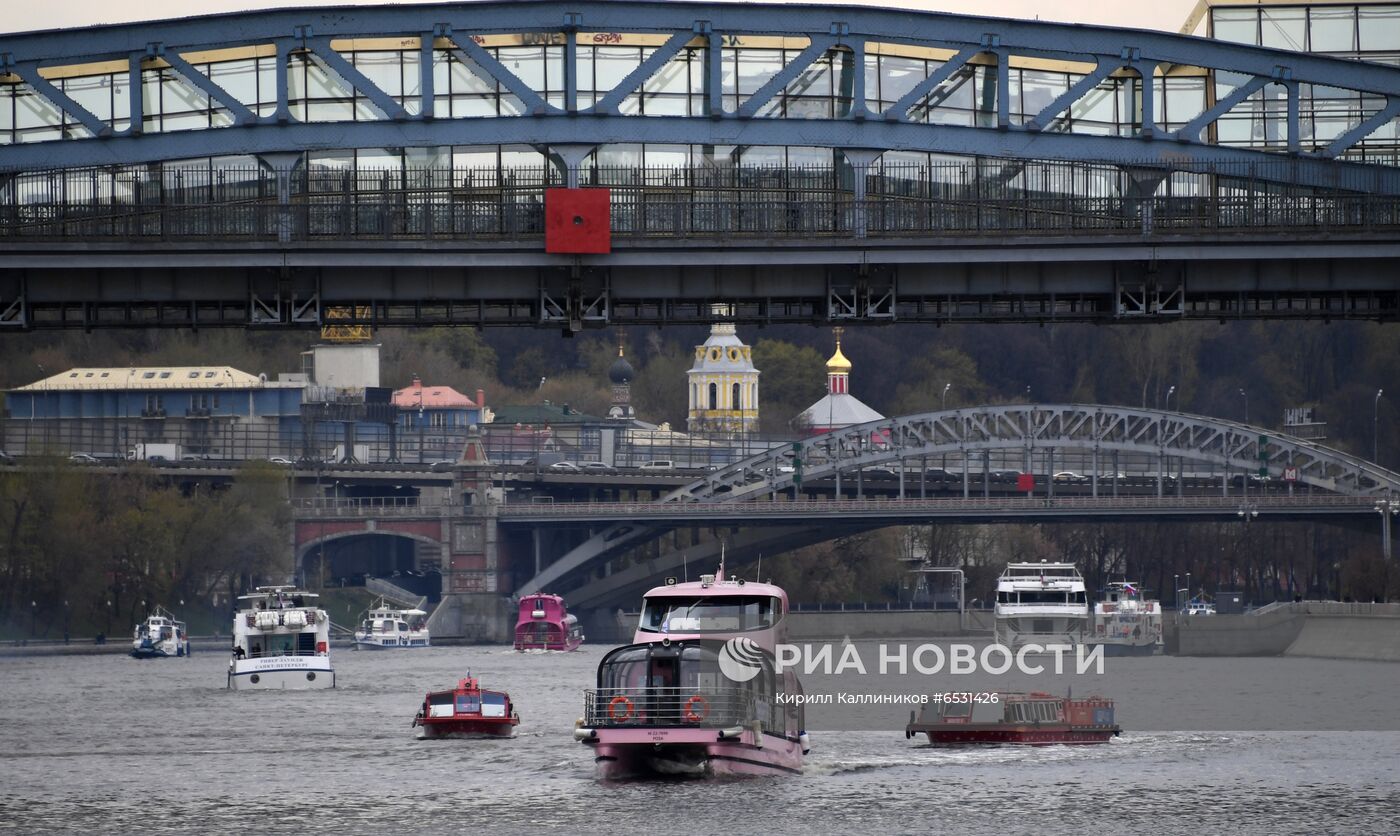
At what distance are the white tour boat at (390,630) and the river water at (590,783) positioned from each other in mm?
72439

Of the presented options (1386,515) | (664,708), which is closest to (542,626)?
(1386,515)

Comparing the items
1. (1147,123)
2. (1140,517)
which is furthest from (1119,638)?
(1147,123)

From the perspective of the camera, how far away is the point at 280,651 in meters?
114

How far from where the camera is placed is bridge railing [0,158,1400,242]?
64062mm

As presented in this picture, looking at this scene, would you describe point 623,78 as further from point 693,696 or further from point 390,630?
point 390,630

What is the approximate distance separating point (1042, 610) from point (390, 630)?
55987 millimetres

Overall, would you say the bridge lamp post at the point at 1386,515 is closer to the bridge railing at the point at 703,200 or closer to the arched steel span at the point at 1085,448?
the arched steel span at the point at 1085,448

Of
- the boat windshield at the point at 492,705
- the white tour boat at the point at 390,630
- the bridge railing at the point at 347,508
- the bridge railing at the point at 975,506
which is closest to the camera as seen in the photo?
the boat windshield at the point at 492,705

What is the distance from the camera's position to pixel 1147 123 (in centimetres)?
6600

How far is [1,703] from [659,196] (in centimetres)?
4752

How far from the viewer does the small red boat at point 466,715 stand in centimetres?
8000

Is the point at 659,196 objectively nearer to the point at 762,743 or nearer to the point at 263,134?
the point at 263,134

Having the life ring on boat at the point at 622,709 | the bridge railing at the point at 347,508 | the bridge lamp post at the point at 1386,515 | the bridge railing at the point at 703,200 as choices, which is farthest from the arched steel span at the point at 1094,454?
the life ring on boat at the point at 622,709

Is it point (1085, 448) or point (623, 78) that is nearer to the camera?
point (623, 78)
